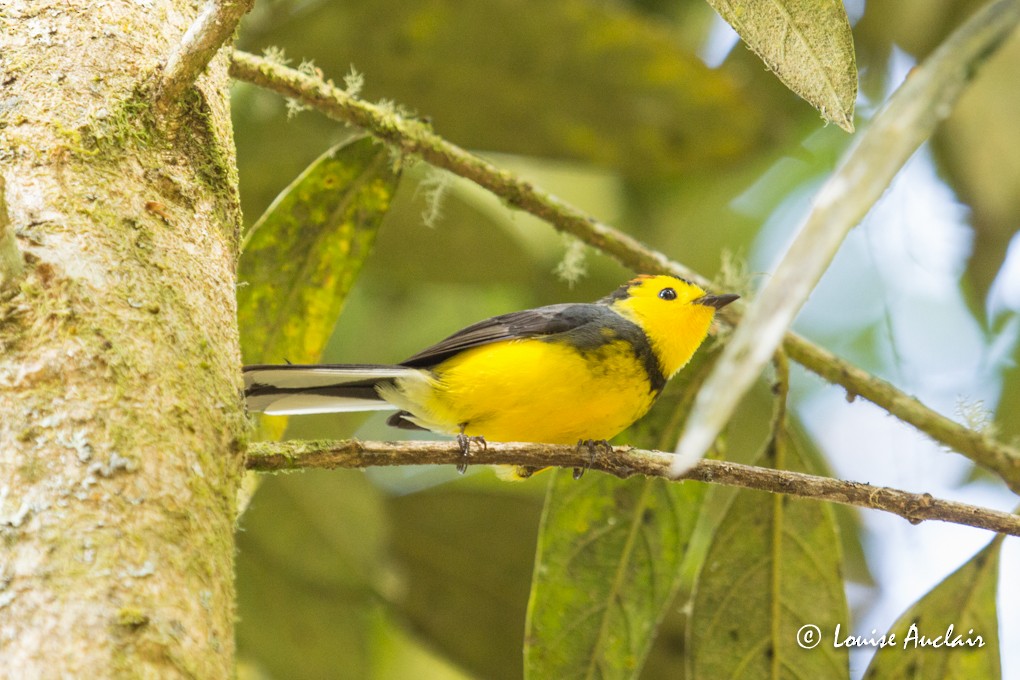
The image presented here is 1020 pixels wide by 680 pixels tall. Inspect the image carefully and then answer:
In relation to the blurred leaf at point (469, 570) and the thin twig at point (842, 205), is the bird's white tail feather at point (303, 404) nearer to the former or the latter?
the blurred leaf at point (469, 570)

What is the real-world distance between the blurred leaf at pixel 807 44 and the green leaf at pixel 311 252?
1.43 meters

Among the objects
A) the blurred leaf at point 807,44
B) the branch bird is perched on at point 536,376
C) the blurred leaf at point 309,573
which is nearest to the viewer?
the blurred leaf at point 807,44

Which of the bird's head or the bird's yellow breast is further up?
the bird's head

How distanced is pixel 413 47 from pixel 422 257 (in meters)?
0.87

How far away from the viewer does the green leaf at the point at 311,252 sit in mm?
3014

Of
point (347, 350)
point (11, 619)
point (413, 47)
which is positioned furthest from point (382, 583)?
point (11, 619)

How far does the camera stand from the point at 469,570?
4.30 metres

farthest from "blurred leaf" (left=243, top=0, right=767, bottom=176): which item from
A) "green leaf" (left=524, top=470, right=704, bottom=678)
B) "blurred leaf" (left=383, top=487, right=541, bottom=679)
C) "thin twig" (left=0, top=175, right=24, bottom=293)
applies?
"thin twig" (left=0, top=175, right=24, bottom=293)

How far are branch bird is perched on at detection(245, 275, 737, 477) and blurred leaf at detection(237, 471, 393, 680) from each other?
63cm

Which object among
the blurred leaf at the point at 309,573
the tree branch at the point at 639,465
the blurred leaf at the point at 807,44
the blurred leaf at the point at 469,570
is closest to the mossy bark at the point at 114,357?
the tree branch at the point at 639,465

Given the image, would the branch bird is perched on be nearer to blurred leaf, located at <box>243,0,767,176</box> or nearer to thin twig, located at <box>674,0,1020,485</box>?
blurred leaf, located at <box>243,0,767,176</box>

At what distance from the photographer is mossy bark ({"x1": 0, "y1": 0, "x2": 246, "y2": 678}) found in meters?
1.34

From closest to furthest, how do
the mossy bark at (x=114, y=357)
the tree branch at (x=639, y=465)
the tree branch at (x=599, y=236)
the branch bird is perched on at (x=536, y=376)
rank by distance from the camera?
the mossy bark at (x=114, y=357)
the tree branch at (x=639, y=465)
the tree branch at (x=599, y=236)
the branch bird is perched on at (x=536, y=376)

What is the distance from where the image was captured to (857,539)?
489 centimetres
